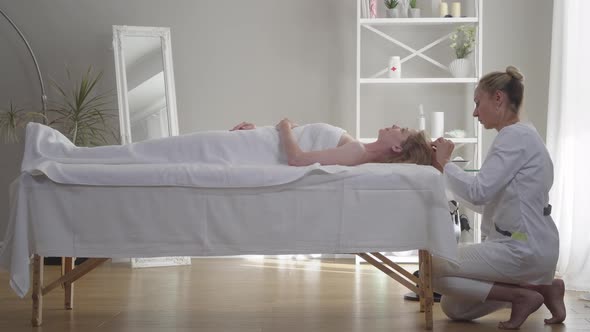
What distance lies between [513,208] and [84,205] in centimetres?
160

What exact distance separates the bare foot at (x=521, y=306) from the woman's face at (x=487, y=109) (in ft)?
2.20

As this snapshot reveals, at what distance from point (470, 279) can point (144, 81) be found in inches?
116

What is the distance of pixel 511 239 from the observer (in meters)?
2.99

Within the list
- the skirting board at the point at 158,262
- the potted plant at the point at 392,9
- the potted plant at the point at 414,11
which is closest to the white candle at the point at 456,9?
the potted plant at the point at 414,11

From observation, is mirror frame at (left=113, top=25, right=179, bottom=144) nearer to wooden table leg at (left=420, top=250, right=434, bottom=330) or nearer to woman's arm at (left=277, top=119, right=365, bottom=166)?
woman's arm at (left=277, top=119, right=365, bottom=166)

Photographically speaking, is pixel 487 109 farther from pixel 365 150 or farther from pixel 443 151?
pixel 365 150

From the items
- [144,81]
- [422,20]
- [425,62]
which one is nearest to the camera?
[422,20]

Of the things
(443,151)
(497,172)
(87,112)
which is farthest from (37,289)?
(87,112)

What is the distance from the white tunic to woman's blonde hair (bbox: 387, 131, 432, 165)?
0.57 ft

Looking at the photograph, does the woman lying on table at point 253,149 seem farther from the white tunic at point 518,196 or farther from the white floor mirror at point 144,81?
the white floor mirror at point 144,81

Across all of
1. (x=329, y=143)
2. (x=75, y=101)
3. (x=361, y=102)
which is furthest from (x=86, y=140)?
(x=329, y=143)

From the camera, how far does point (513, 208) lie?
9.80 feet

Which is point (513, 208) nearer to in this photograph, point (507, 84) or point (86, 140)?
point (507, 84)

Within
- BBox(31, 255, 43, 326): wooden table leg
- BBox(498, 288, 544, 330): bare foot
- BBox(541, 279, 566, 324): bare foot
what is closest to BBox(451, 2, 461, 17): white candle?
BBox(541, 279, 566, 324): bare foot
